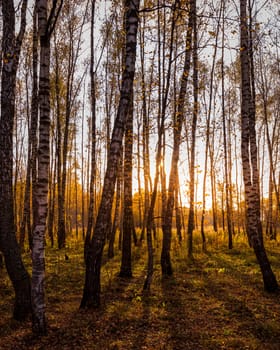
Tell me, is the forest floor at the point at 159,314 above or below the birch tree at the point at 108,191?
Answer: below

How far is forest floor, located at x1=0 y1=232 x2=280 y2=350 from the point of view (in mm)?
4902

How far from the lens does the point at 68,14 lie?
15.5 meters

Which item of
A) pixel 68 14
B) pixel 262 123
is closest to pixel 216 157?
pixel 262 123

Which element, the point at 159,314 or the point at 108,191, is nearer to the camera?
the point at 159,314

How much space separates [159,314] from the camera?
6.21 m

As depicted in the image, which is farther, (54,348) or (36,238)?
(36,238)

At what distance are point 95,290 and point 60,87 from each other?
1392cm

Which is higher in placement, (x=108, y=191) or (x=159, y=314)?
(x=108, y=191)

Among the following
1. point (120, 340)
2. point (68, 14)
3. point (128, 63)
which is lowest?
point (120, 340)

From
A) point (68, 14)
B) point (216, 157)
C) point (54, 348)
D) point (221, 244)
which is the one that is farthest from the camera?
point (216, 157)

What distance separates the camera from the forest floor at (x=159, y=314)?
4.90m

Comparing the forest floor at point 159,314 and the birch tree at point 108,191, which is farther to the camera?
the birch tree at point 108,191

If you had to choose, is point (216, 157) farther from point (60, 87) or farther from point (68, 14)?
point (68, 14)

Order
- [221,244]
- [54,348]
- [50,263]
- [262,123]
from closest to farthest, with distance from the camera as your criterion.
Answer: [54,348] → [50,263] → [221,244] → [262,123]
